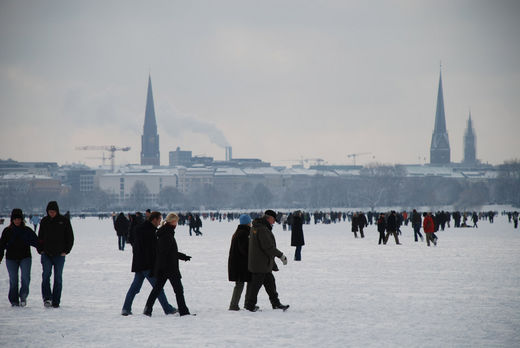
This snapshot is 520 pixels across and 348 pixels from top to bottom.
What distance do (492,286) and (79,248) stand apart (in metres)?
16.4

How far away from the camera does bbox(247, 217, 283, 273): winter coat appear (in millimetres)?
11461

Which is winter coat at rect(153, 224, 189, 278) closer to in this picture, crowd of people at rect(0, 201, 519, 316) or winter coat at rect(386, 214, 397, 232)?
crowd of people at rect(0, 201, 519, 316)

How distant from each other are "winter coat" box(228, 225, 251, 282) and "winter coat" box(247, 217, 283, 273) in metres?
0.19

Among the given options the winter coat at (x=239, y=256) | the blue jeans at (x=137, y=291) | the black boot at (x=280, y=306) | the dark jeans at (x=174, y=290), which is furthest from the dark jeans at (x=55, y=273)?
the black boot at (x=280, y=306)

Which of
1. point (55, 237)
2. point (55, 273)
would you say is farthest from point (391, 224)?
point (55, 237)

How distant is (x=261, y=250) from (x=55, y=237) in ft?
9.19

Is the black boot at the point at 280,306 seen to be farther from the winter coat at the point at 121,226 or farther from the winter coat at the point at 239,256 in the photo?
the winter coat at the point at 121,226

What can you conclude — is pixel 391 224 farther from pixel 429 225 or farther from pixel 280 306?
pixel 280 306

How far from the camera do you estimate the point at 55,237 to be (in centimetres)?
1175

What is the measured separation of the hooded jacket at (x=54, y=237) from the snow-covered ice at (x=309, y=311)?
83 cm

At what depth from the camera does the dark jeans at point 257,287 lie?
1155 cm

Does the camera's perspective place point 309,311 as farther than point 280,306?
No

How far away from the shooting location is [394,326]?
1024 cm

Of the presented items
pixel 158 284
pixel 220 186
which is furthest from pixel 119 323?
pixel 220 186
